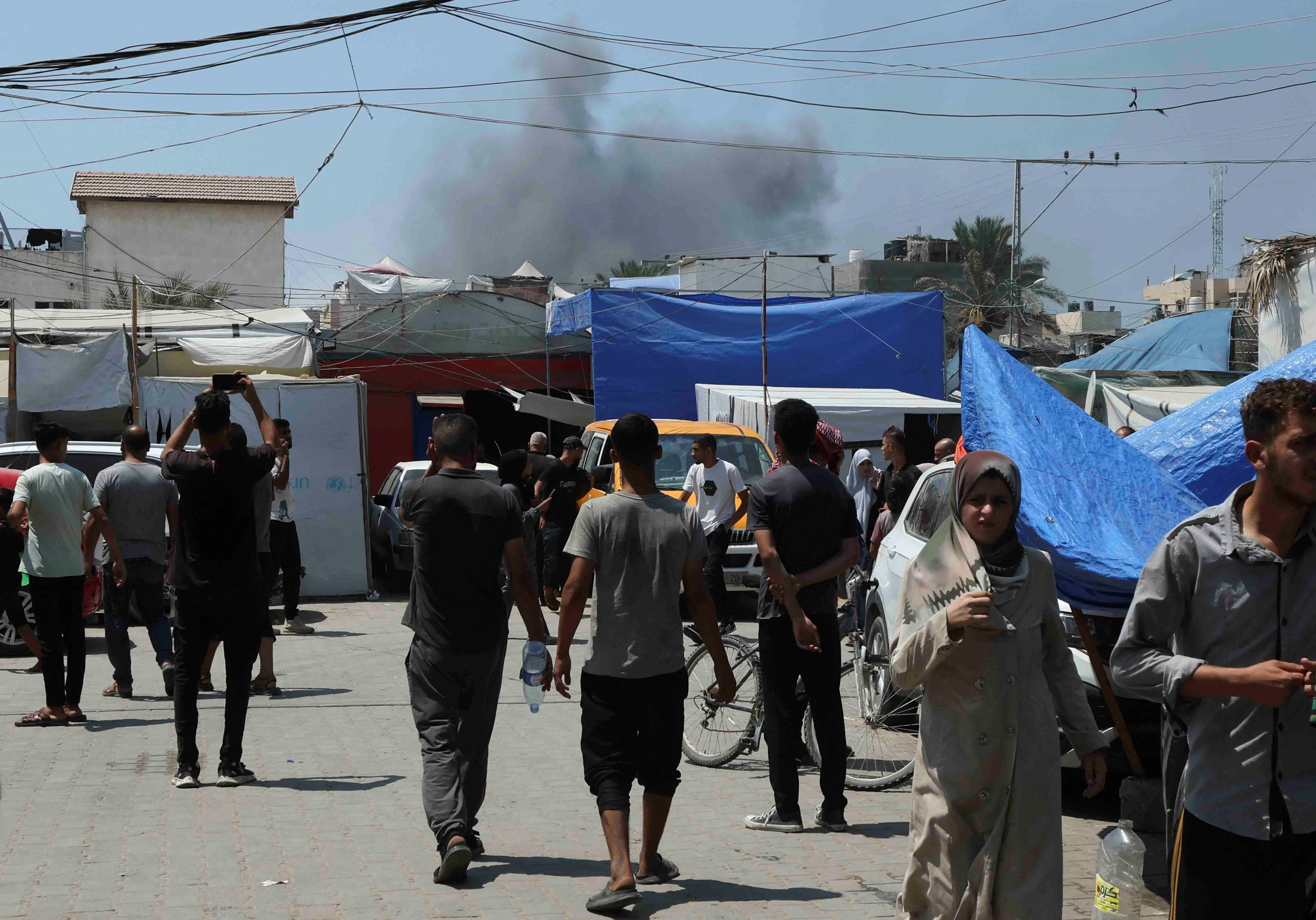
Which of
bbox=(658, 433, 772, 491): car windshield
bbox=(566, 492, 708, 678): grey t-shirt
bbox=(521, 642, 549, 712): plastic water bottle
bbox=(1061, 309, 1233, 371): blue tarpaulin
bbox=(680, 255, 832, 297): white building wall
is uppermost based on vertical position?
bbox=(680, 255, 832, 297): white building wall

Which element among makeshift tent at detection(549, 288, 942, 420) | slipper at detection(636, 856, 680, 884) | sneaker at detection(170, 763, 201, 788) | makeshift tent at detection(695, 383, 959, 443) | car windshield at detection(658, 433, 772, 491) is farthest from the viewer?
makeshift tent at detection(549, 288, 942, 420)

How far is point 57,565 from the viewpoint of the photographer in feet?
28.8

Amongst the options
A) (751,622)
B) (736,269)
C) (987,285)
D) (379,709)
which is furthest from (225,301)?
(379,709)

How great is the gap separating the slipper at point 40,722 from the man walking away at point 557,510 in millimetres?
4871

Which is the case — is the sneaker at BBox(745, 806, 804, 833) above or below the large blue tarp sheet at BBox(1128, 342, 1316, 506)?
below

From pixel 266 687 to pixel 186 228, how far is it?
4445 centimetres

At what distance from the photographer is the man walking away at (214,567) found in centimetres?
690

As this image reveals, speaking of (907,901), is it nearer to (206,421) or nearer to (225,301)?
(206,421)

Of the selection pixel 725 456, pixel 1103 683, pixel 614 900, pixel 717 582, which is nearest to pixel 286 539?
pixel 717 582

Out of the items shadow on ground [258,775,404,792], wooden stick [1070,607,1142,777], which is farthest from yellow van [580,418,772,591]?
wooden stick [1070,607,1142,777]

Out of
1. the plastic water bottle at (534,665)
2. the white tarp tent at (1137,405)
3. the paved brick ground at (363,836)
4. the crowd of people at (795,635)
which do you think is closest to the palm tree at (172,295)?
the white tarp tent at (1137,405)

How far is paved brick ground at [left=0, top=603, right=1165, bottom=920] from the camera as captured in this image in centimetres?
517

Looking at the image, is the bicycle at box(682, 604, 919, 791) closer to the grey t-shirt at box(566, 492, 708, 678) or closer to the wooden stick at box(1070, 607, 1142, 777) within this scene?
the grey t-shirt at box(566, 492, 708, 678)

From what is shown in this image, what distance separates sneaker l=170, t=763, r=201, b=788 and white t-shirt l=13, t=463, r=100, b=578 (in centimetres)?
244
